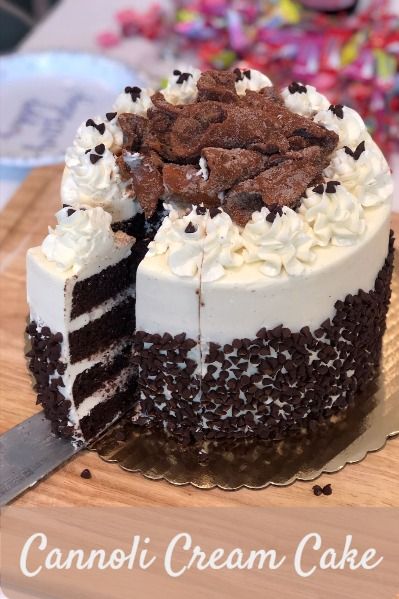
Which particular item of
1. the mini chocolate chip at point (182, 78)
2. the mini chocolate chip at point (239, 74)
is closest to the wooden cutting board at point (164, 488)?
the mini chocolate chip at point (182, 78)

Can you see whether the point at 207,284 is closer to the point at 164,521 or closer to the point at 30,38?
the point at 164,521

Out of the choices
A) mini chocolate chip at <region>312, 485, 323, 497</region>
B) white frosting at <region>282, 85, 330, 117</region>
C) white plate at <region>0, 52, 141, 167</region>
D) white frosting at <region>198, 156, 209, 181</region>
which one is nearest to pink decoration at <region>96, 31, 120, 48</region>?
white plate at <region>0, 52, 141, 167</region>

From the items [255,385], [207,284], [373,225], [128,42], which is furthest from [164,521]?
[128,42]

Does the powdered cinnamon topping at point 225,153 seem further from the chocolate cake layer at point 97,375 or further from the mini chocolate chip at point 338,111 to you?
the chocolate cake layer at point 97,375

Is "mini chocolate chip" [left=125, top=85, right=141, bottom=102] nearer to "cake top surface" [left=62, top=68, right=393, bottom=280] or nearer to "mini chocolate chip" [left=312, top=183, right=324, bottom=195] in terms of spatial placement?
"cake top surface" [left=62, top=68, right=393, bottom=280]

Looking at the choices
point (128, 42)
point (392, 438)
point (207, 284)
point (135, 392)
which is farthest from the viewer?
point (128, 42)
